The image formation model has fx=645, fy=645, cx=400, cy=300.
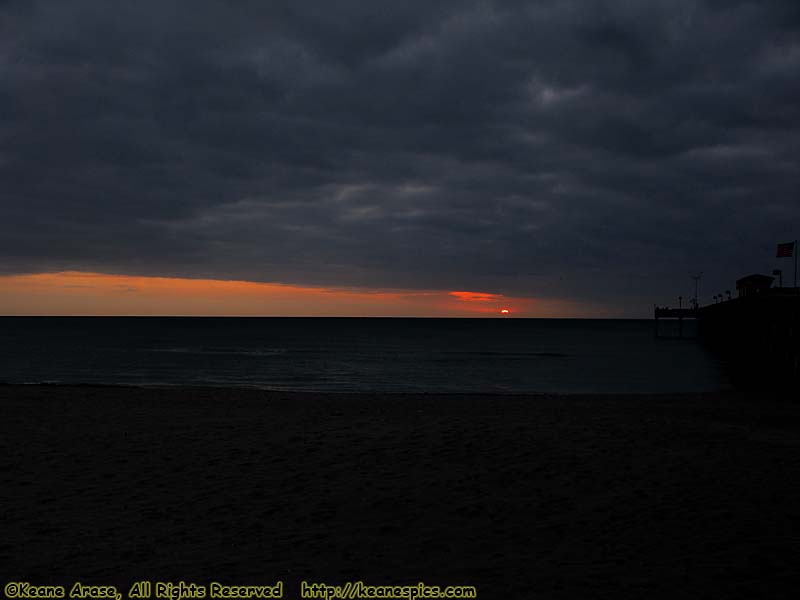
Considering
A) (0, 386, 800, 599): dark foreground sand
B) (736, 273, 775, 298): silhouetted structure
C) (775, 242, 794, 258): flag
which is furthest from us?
(736, 273, 775, 298): silhouetted structure

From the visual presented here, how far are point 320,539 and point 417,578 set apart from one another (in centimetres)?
165

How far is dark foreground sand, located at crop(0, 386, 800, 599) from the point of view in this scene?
720 cm

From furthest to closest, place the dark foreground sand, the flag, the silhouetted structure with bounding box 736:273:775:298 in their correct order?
1. the silhouetted structure with bounding box 736:273:775:298
2. the flag
3. the dark foreground sand

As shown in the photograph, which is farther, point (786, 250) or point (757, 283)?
point (757, 283)

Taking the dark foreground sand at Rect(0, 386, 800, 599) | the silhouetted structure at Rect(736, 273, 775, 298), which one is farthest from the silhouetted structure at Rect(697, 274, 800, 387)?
the dark foreground sand at Rect(0, 386, 800, 599)

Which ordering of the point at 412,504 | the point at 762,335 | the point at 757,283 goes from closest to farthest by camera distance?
the point at 412,504
the point at 762,335
the point at 757,283

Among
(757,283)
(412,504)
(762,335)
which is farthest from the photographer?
(757,283)

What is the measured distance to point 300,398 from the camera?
82.8ft

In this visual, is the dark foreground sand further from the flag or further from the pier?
the flag

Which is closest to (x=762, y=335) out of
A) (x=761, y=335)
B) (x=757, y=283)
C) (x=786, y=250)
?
(x=761, y=335)

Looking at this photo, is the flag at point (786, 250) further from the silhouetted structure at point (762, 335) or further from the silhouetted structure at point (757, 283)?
the silhouetted structure at point (757, 283)

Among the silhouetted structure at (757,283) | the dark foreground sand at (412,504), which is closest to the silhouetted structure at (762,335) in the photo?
the silhouetted structure at (757,283)

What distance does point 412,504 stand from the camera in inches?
377

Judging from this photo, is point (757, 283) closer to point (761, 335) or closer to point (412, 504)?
point (761, 335)
